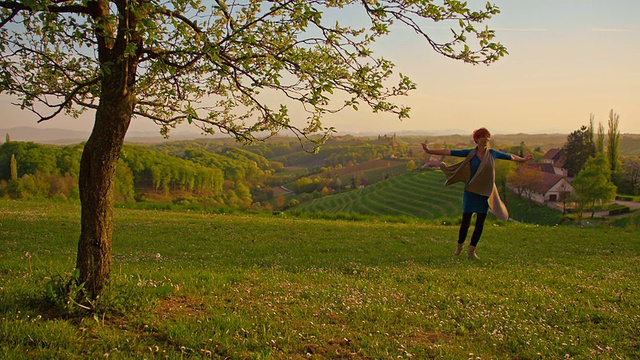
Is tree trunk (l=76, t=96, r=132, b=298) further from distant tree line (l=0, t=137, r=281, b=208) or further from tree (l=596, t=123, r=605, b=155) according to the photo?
tree (l=596, t=123, r=605, b=155)

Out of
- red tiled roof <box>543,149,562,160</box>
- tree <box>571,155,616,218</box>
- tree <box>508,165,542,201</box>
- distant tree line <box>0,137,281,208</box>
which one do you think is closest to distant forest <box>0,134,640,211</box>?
distant tree line <box>0,137,281,208</box>

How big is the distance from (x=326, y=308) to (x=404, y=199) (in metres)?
93.4

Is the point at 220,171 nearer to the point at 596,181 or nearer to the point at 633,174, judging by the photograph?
the point at 596,181

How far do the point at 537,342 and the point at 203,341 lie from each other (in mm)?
4398

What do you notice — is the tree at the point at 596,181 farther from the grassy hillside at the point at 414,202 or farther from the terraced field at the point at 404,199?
the terraced field at the point at 404,199

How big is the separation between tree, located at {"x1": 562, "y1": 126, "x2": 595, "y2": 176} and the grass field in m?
81.4

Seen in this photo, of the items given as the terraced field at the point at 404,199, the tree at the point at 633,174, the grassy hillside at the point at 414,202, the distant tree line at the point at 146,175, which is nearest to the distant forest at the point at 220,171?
the distant tree line at the point at 146,175

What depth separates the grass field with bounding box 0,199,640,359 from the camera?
507 cm

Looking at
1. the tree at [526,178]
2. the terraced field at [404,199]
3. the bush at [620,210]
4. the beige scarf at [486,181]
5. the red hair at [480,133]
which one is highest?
the red hair at [480,133]

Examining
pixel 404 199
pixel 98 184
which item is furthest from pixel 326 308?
pixel 404 199

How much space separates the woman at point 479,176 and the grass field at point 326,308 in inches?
60.1

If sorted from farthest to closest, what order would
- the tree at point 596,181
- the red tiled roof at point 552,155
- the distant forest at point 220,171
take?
1. the red tiled roof at point 552,155
2. the distant forest at point 220,171
3. the tree at point 596,181

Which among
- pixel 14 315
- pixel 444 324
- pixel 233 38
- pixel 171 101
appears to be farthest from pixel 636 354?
pixel 171 101

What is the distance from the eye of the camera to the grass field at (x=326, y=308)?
16.6ft
